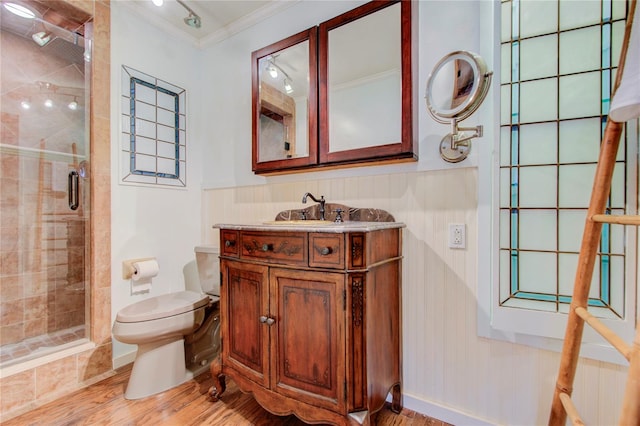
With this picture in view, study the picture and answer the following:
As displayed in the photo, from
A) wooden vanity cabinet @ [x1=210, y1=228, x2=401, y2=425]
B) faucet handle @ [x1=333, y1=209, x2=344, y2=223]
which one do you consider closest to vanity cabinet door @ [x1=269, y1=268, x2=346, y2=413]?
wooden vanity cabinet @ [x1=210, y1=228, x2=401, y2=425]

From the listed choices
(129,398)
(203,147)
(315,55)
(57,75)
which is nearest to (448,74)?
(315,55)

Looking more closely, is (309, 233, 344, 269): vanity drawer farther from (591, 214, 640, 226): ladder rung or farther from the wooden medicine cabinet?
(591, 214, 640, 226): ladder rung

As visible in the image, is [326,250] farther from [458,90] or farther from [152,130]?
[152,130]

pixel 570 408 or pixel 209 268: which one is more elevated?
pixel 209 268

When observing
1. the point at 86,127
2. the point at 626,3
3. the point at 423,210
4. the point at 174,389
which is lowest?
the point at 174,389

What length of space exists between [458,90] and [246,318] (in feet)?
4.66

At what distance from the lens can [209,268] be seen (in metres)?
1.95

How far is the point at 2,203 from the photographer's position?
1.75 m

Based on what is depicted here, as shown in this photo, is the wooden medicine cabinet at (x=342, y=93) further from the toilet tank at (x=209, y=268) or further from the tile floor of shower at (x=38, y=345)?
the tile floor of shower at (x=38, y=345)

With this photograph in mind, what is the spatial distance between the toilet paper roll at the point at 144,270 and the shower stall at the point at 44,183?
0.27m

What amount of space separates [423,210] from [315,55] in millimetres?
1130

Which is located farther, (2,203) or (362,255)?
(2,203)

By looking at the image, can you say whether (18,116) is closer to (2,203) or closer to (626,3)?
(2,203)

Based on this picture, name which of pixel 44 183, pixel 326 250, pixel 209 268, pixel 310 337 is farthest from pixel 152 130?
pixel 310 337
